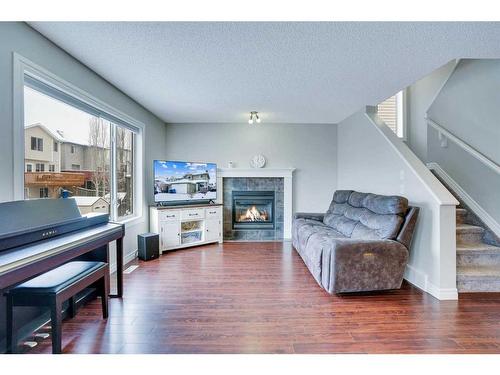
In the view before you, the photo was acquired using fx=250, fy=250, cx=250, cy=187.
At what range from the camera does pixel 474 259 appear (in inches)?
109

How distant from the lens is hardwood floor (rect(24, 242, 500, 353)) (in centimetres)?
176

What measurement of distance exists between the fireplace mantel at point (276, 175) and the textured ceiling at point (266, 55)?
5.63ft

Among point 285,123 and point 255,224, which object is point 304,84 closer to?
point 285,123

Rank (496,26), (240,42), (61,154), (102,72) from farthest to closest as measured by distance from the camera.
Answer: (102,72)
(61,154)
(240,42)
(496,26)

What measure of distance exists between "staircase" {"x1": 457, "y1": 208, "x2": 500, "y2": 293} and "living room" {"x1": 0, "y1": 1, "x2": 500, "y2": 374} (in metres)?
0.02

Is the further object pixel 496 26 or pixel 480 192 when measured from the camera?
pixel 480 192

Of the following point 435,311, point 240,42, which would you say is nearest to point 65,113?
point 240,42

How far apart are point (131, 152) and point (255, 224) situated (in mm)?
2646

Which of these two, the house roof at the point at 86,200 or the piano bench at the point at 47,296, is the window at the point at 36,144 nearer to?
the house roof at the point at 86,200

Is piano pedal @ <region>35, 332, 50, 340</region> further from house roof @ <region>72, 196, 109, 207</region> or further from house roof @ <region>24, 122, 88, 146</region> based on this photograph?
house roof @ <region>24, 122, 88, 146</region>

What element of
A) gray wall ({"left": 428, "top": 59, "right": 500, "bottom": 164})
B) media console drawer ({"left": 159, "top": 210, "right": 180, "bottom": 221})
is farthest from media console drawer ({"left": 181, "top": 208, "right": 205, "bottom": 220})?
gray wall ({"left": 428, "top": 59, "right": 500, "bottom": 164})

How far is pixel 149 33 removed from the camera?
76.0 inches

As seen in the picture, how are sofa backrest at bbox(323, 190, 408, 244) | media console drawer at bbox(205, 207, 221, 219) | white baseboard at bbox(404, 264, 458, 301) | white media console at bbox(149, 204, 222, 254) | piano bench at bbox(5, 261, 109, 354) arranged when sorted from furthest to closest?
media console drawer at bbox(205, 207, 221, 219) < white media console at bbox(149, 204, 222, 254) < sofa backrest at bbox(323, 190, 408, 244) < white baseboard at bbox(404, 264, 458, 301) < piano bench at bbox(5, 261, 109, 354)
